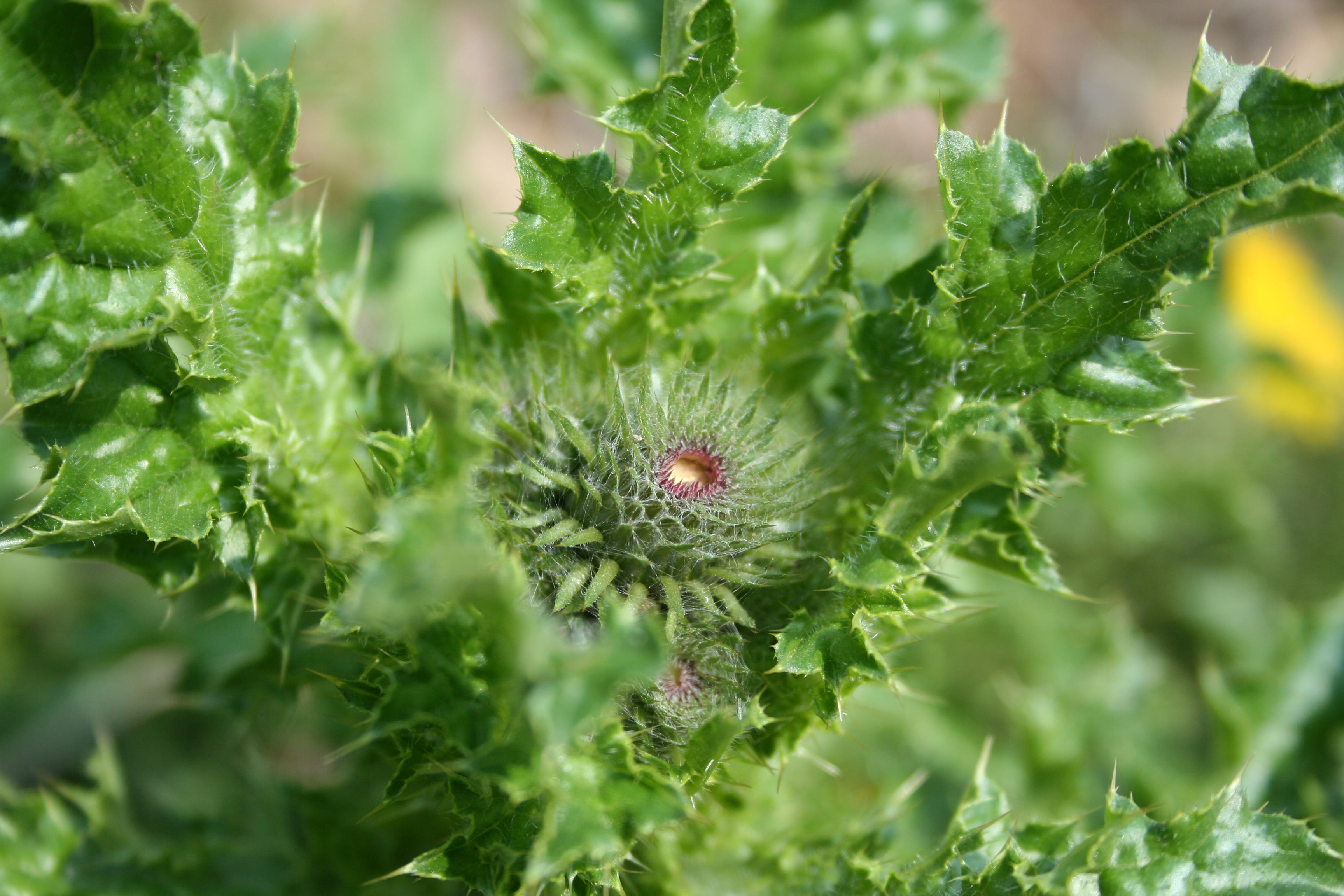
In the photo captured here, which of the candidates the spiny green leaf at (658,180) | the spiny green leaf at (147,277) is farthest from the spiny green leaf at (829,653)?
the spiny green leaf at (147,277)

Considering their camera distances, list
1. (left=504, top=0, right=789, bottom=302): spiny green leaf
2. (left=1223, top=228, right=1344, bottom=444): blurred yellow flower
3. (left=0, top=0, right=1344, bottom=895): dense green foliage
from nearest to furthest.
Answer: (left=0, top=0, right=1344, bottom=895): dense green foliage, (left=504, top=0, right=789, bottom=302): spiny green leaf, (left=1223, top=228, right=1344, bottom=444): blurred yellow flower

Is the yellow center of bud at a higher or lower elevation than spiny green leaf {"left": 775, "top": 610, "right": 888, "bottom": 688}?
higher

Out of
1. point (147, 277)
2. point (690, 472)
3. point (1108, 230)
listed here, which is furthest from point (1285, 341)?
point (147, 277)

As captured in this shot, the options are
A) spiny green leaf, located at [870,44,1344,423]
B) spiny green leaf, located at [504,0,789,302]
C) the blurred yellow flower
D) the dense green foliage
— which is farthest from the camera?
the blurred yellow flower

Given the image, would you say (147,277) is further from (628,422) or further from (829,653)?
(829,653)

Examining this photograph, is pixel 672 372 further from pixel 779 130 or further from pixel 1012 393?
pixel 1012 393

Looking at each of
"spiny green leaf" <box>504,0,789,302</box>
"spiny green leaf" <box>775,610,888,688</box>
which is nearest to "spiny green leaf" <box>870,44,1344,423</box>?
"spiny green leaf" <box>504,0,789,302</box>

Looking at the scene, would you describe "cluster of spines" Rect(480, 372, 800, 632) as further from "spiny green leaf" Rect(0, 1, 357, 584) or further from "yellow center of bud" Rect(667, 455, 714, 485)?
"spiny green leaf" Rect(0, 1, 357, 584)
